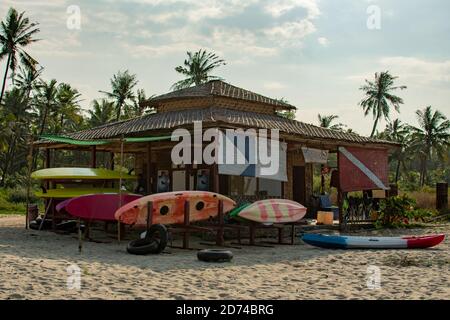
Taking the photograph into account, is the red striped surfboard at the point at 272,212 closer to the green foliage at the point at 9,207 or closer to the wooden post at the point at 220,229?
the wooden post at the point at 220,229

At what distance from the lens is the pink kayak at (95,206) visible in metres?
13.6

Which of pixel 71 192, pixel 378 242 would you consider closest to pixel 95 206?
pixel 71 192

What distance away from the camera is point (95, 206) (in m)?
13.7

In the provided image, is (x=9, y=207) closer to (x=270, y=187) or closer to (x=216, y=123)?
(x=270, y=187)

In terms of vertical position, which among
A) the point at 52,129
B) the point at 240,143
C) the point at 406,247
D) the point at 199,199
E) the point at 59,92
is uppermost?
the point at 59,92

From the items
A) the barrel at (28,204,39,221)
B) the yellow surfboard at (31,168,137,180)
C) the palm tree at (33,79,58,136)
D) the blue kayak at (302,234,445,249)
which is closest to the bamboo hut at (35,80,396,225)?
the yellow surfboard at (31,168,137,180)

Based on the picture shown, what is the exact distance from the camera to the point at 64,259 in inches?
395

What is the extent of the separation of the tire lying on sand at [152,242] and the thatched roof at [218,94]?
6.35m

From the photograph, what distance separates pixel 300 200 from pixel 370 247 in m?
7.45

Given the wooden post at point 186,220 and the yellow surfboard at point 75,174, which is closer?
the wooden post at point 186,220

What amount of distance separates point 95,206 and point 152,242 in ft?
9.24

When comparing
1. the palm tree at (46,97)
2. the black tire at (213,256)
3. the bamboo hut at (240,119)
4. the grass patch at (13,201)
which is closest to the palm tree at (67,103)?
the palm tree at (46,97)
